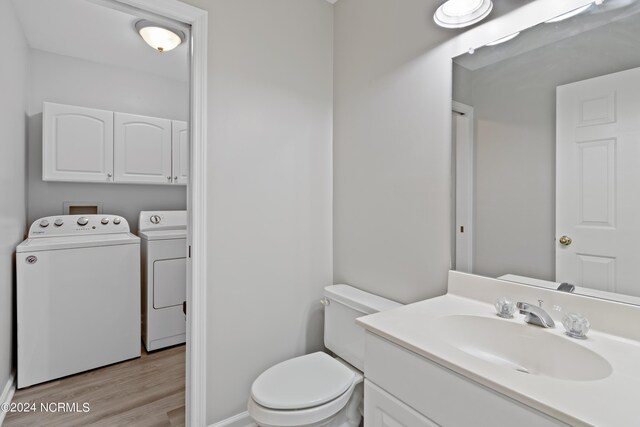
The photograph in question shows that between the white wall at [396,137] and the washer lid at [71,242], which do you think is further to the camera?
the washer lid at [71,242]

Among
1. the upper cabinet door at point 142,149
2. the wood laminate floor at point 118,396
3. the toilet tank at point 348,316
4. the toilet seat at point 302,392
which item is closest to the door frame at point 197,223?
the toilet seat at point 302,392

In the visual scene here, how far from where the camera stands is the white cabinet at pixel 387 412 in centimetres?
84

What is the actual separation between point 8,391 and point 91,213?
149cm

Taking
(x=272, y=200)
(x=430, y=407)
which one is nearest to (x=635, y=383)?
(x=430, y=407)

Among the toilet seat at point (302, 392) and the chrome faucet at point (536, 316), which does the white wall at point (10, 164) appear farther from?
the chrome faucet at point (536, 316)

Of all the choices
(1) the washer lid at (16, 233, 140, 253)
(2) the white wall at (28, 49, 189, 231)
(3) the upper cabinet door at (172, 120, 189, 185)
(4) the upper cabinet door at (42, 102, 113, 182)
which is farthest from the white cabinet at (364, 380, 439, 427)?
(2) the white wall at (28, 49, 189, 231)

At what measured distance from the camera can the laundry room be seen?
6.66 feet

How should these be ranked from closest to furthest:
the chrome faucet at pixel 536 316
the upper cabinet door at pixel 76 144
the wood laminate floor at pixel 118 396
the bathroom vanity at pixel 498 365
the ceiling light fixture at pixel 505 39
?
the bathroom vanity at pixel 498 365, the chrome faucet at pixel 536 316, the ceiling light fixture at pixel 505 39, the wood laminate floor at pixel 118 396, the upper cabinet door at pixel 76 144

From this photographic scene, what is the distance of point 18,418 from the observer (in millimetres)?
1783

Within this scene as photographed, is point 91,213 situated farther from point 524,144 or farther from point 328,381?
point 524,144

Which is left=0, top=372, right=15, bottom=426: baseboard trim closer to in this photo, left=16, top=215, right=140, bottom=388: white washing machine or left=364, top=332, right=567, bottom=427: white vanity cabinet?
left=16, top=215, right=140, bottom=388: white washing machine

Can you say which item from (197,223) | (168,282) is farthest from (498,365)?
(168,282)

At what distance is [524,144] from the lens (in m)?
1.13

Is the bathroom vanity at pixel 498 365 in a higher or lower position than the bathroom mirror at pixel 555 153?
lower
